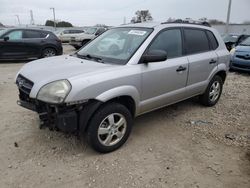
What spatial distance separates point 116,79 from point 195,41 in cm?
222

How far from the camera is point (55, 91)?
10.0 ft

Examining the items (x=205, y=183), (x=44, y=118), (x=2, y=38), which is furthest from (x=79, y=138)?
(x=2, y=38)

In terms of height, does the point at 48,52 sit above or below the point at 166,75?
below

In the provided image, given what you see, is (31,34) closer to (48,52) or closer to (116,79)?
(48,52)

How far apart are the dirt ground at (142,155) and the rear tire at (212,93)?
51 centimetres

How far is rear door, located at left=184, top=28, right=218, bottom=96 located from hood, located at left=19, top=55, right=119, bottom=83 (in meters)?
1.75

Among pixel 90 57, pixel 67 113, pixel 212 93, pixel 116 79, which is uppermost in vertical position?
pixel 90 57

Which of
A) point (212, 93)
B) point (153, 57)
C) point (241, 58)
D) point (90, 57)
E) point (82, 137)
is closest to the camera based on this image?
point (153, 57)

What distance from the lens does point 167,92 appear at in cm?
430

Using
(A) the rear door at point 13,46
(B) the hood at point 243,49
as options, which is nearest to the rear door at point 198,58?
(B) the hood at point 243,49

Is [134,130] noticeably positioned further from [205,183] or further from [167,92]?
[205,183]

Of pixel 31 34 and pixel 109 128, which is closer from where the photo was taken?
pixel 109 128

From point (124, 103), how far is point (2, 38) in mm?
9433

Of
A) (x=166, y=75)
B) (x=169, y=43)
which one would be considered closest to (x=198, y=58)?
(x=169, y=43)
